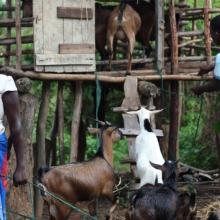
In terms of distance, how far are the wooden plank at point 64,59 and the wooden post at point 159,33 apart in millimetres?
1134

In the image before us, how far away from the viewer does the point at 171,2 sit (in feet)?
36.1

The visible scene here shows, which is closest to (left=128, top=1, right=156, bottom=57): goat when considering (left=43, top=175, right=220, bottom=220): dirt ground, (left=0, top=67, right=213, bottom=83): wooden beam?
(left=0, top=67, right=213, bottom=83): wooden beam

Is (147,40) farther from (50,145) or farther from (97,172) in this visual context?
(97,172)

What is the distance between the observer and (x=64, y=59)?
33.8ft

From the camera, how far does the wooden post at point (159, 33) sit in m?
11.0

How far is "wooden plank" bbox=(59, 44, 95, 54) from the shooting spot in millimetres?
10297

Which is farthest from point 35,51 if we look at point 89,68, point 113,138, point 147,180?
point 147,180

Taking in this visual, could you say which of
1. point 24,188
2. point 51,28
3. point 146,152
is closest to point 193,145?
point 146,152

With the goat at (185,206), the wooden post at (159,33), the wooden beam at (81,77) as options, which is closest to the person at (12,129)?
the goat at (185,206)

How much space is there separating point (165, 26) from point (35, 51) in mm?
2571

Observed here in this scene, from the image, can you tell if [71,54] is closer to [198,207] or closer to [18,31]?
[18,31]

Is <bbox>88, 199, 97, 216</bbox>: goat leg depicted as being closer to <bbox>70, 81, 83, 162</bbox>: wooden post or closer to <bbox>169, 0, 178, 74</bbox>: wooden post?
<bbox>70, 81, 83, 162</bbox>: wooden post

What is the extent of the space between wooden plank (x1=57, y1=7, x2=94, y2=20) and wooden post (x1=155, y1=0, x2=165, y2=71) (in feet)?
3.62

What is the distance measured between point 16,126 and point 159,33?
225 inches
